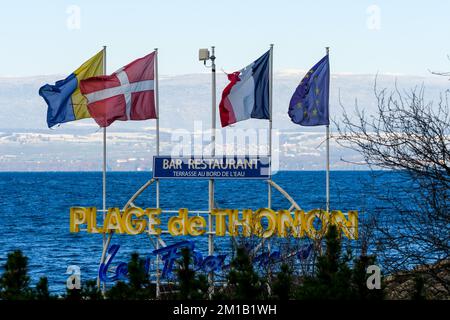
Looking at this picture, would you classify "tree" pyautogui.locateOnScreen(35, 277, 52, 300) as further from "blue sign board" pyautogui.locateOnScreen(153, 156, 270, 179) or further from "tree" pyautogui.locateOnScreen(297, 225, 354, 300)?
"blue sign board" pyautogui.locateOnScreen(153, 156, 270, 179)

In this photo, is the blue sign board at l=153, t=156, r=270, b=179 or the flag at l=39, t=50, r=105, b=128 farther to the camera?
the flag at l=39, t=50, r=105, b=128

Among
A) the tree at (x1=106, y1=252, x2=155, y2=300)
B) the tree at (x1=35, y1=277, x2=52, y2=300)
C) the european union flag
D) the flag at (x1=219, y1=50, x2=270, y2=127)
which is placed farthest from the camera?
the european union flag

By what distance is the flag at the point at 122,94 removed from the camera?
29250 mm

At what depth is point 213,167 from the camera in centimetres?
2806

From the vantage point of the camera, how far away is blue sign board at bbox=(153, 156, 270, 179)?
27766 millimetres

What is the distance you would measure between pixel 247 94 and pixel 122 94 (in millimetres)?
3405

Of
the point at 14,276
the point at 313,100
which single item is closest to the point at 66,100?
the point at 313,100

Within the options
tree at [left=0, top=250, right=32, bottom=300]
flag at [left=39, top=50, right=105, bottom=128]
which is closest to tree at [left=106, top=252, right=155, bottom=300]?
tree at [left=0, top=250, right=32, bottom=300]

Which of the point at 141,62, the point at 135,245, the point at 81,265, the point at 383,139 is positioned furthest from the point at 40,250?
the point at 383,139

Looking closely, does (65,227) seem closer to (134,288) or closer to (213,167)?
(213,167)

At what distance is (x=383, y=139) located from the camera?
1997cm

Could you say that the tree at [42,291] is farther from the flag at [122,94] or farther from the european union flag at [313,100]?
the european union flag at [313,100]

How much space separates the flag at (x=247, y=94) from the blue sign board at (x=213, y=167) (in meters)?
1.00

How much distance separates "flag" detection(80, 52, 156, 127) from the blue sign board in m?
1.66
